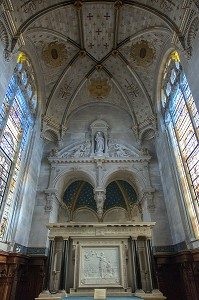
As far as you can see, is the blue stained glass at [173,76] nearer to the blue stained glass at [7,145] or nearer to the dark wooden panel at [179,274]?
the dark wooden panel at [179,274]

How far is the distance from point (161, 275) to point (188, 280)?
1.75 metres

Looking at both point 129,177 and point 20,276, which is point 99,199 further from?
point 20,276

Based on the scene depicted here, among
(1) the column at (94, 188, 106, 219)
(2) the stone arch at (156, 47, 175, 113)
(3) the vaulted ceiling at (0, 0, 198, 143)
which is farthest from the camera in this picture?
(1) the column at (94, 188, 106, 219)

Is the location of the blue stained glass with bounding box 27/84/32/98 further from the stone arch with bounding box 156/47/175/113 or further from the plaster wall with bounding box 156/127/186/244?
the plaster wall with bounding box 156/127/186/244

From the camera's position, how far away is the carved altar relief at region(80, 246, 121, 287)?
25.0ft

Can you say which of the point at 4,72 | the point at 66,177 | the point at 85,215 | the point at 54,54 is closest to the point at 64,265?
the point at 66,177

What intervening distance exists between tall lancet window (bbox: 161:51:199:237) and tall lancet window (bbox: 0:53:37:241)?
764 cm

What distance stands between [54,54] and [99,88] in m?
3.95

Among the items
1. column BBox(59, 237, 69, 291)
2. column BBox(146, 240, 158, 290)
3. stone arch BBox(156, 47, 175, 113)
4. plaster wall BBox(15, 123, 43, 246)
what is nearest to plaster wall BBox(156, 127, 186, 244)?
column BBox(146, 240, 158, 290)

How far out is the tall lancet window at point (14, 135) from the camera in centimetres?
883

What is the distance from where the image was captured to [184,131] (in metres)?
9.68

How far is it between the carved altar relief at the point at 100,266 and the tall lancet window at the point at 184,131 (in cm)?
341

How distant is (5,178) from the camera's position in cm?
903

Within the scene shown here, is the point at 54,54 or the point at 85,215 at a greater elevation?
the point at 54,54
